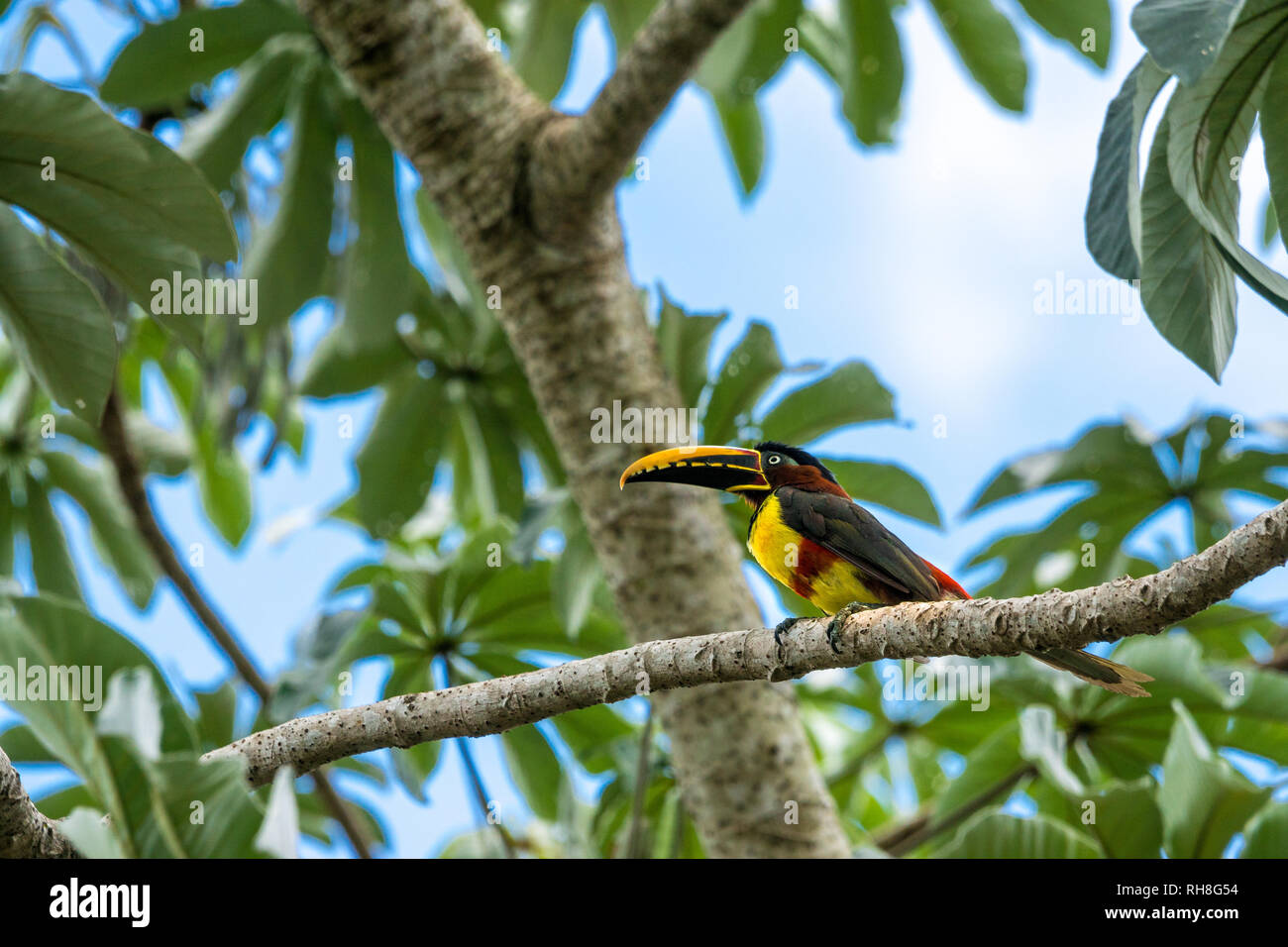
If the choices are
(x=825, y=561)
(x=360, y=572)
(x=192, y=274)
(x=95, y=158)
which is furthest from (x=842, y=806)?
(x=95, y=158)

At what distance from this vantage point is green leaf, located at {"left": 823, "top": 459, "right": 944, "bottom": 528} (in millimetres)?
3078

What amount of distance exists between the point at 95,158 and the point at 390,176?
5.70ft

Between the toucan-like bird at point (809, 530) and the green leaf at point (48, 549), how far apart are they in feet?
9.59

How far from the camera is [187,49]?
362cm

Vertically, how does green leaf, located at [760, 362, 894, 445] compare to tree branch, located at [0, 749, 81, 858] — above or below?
above

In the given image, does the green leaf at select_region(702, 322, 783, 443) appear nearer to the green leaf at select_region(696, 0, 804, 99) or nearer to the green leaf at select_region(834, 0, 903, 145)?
the green leaf at select_region(696, 0, 804, 99)

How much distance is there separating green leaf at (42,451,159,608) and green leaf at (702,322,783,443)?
2.46 m

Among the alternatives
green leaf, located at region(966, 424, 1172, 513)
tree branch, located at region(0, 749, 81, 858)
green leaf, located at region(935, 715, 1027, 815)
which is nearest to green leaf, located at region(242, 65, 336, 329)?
green leaf, located at region(966, 424, 1172, 513)

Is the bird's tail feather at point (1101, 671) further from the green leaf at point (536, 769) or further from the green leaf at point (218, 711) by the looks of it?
the green leaf at point (218, 711)

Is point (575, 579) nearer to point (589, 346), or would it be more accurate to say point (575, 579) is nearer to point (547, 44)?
point (589, 346)
